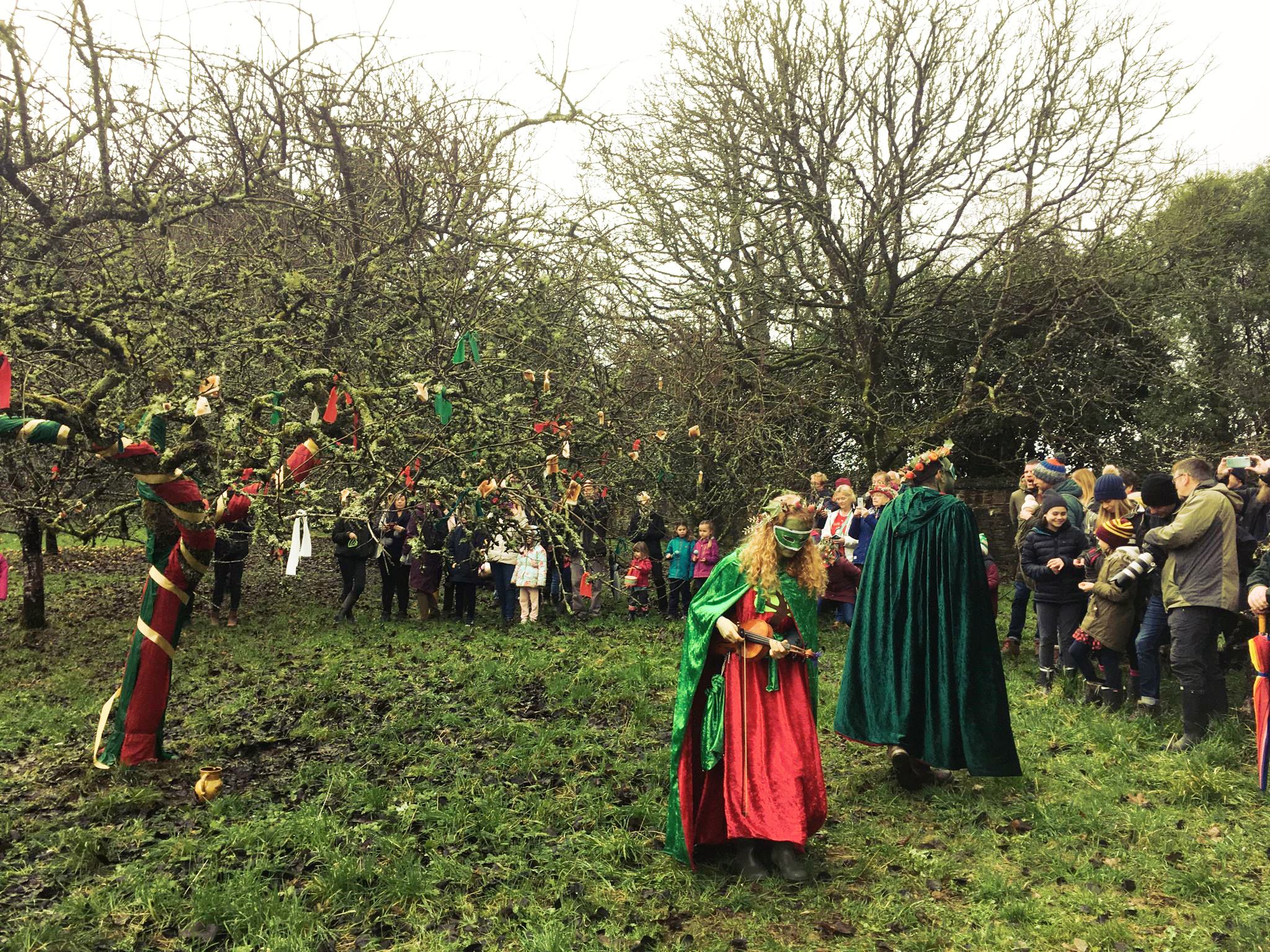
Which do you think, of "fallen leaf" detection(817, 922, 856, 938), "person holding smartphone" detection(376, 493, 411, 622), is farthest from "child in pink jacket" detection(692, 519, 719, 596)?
"fallen leaf" detection(817, 922, 856, 938)

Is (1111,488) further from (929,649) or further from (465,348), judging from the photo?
(465,348)

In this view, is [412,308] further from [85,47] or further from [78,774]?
[78,774]

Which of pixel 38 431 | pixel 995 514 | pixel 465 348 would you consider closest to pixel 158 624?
pixel 38 431

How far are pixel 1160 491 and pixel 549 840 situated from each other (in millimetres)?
4920

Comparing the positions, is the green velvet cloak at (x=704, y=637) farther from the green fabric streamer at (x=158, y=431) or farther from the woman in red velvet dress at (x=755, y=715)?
the green fabric streamer at (x=158, y=431)

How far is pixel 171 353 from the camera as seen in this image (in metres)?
6.44

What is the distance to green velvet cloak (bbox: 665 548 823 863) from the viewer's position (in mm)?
4406

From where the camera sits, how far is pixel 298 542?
7.19 meters

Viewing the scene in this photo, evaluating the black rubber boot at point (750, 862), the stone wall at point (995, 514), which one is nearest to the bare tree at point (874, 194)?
the stone wall at point (995, 514)

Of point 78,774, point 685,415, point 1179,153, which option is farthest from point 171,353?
point 1179,153

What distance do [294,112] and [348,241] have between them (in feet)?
3.74

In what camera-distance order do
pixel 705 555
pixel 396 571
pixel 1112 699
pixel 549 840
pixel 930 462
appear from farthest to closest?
pixel 396 571 < pixel 705 555 < pixel 1112 699 < pixel 930 462 < pixel 549 840

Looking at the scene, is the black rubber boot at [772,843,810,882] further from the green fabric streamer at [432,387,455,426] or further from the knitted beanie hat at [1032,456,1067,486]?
the knitted beanie hat at [1032,456,1067,486]

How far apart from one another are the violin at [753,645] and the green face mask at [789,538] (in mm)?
382
